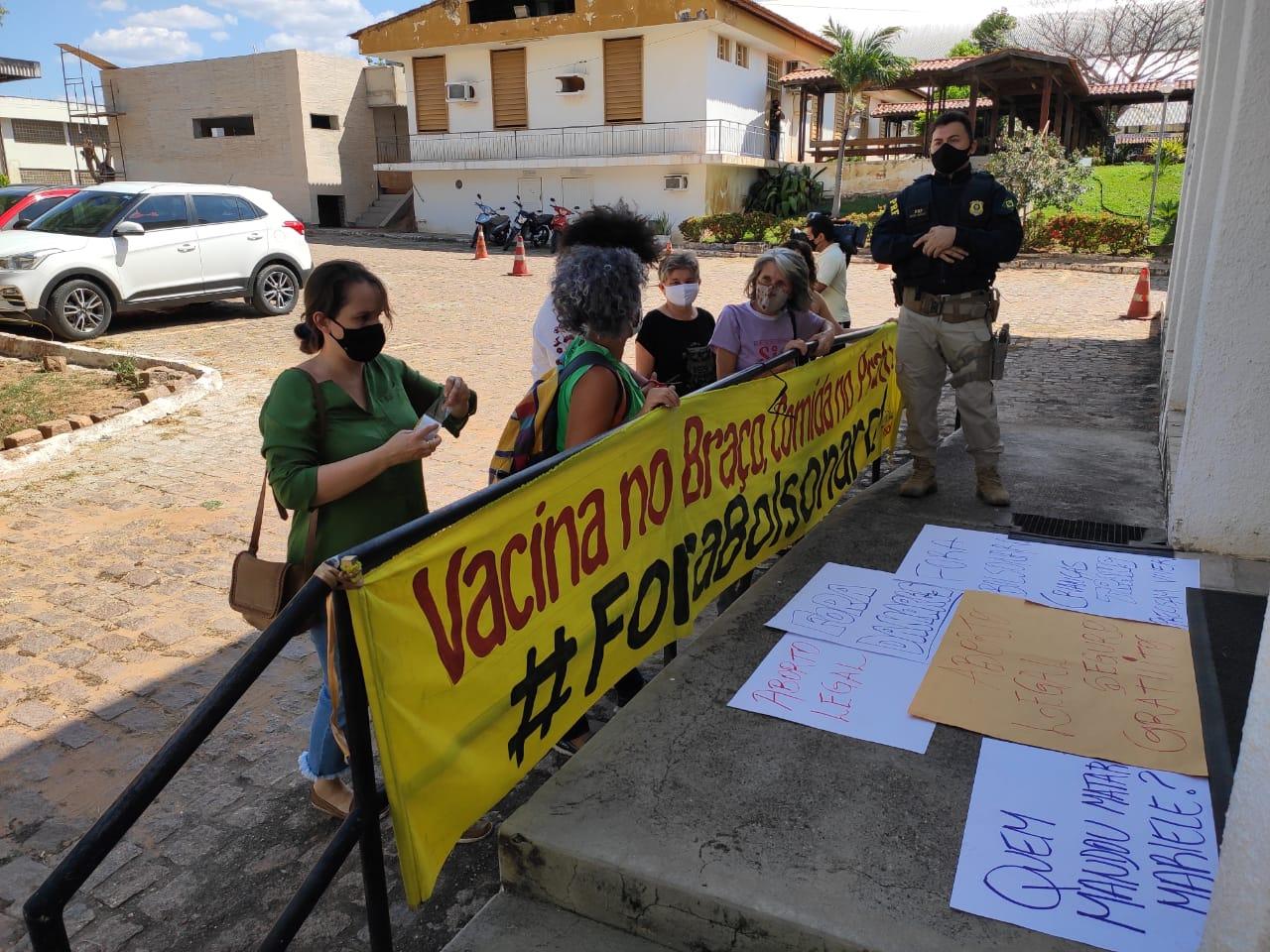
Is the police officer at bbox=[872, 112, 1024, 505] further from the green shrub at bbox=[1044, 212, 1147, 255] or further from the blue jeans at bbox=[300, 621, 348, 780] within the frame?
the green shrub at bbox=[1044, 212, 1147, 255]

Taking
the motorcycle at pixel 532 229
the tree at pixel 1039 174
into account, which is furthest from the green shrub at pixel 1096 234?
the motorcycle at pixel 532 229

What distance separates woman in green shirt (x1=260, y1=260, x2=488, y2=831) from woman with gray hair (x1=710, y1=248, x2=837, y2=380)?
1949mm

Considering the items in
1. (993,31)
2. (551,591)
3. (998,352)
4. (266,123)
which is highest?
(993,31)

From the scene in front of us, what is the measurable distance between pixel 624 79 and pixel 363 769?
29.4 metres

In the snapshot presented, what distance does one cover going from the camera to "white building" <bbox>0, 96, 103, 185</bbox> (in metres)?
42.0

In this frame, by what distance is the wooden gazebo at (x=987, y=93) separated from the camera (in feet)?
95.2

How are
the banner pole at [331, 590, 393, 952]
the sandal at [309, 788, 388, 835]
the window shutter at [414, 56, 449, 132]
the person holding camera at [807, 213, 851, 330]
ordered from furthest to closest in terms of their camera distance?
the window shutter at [414, 56, 449, 132]
the person holding camera at [807, 213, 851, 330]
the sandal at [309, 788, 388, 835]
the banner pole at [331, 590, 393, 952]

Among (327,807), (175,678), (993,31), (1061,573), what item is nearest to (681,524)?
(327,807)

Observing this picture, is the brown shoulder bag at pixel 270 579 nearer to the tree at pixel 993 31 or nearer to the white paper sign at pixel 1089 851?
the white paper sign at pixel 1089 851

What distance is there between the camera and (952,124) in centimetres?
474

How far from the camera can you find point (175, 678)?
13.3ft

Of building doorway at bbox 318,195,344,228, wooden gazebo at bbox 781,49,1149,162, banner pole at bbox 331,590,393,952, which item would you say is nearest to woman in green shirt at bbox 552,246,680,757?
banner pole at bbox 331,590,393,952

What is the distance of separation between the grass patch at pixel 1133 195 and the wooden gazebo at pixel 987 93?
8.59ft

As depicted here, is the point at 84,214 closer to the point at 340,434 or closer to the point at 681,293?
the point at 681,293
